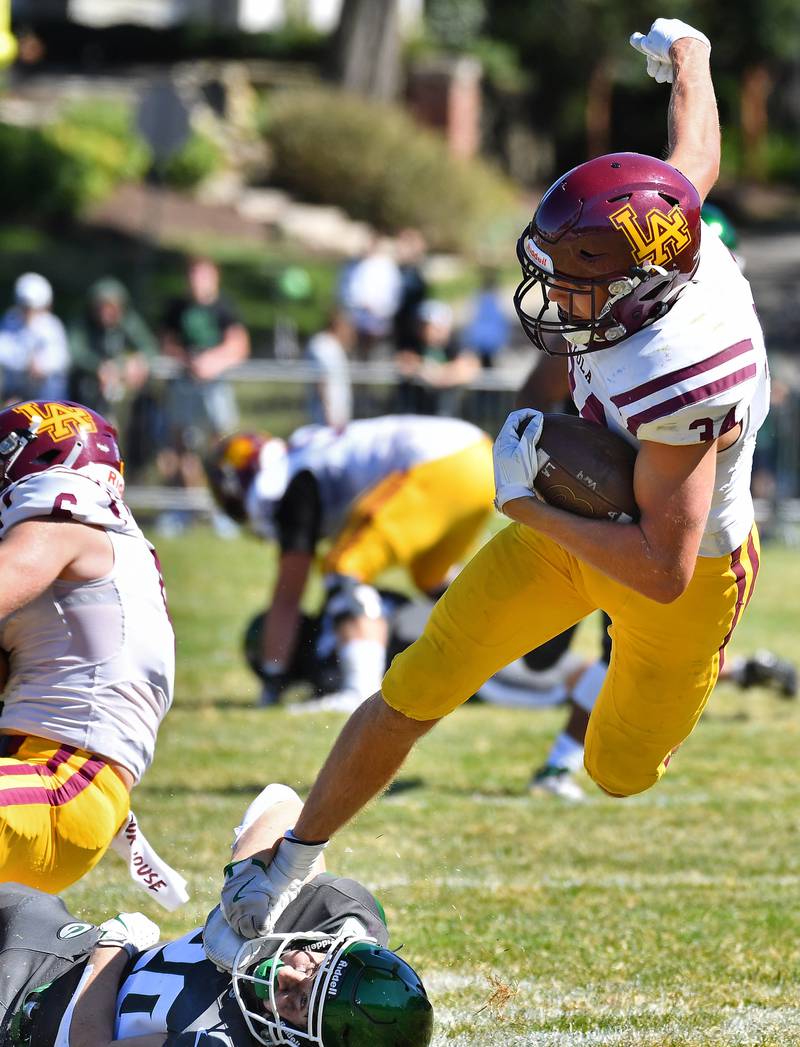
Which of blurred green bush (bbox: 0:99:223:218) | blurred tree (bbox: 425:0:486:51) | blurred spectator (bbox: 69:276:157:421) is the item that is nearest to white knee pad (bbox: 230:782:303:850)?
blurred spectator (bbox: 69:276:157:421)

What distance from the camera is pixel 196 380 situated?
12.4 m

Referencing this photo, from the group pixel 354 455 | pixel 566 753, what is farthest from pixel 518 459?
pixel 354 455

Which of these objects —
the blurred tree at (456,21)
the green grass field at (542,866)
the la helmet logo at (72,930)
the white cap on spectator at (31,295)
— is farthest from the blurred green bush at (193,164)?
the la helmet logo at (72,930)

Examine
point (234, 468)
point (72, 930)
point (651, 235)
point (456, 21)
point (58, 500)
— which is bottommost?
point (456, 21)

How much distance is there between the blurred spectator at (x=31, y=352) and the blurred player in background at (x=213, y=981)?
31.0 ft

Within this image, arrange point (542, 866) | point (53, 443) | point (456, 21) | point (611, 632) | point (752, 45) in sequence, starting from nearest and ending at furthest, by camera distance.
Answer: point (53, 443) → point (611, 632) → point (542, 866) → point (456, 21) → point (752, 45)

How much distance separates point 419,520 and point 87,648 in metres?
3.59

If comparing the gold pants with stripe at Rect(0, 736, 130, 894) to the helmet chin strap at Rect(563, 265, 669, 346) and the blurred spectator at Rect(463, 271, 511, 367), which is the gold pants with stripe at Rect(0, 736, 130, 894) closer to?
the helmet chin strap at Rect(563, 265, 669, 346)

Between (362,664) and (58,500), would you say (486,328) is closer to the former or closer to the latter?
(362,664)

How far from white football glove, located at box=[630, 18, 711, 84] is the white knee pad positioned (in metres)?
2.21

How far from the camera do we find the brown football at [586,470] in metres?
3.37

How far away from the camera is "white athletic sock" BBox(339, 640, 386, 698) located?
6.86 m

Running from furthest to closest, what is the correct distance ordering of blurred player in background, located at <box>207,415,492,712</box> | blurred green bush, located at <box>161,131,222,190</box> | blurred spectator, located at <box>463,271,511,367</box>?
blurred green bush, located at <box>161,131,222,190</box> → blurred spectator, located at <box>463,271,511,367</box> → blurred player in background, located at <box>207,415,492,712</box>

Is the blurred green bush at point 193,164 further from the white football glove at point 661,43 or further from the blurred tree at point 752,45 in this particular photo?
the white football glove at point 661,43
